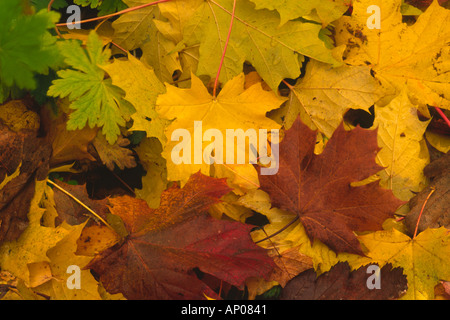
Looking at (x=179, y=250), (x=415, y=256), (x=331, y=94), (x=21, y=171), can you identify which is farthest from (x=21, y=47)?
(x=415, y=256)

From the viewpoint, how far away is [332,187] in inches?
41.2

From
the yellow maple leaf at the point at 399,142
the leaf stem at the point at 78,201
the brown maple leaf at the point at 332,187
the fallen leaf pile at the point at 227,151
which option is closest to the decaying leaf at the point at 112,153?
the fallen leaf pile at the point at 227,151

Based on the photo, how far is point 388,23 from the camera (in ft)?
3.77

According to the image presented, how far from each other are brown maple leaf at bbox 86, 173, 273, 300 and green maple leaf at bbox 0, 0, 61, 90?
14.7 inches

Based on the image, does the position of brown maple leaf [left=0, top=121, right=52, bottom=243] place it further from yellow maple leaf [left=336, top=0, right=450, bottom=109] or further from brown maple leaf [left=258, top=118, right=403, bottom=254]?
yellow maple leaf [left=336, top=0, right=450, bottom=109]

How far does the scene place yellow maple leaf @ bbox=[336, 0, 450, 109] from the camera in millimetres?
1140

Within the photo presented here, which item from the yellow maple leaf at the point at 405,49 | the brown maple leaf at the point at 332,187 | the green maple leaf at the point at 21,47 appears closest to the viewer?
the green maple leaf at the point at 21,47

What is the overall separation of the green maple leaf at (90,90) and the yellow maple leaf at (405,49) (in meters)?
0.71

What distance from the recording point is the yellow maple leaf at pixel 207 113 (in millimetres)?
1064

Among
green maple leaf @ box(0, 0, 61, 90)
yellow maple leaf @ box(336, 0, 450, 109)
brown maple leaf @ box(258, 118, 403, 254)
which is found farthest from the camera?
yellow maple leaf @ box(336, 0, 450, 109)

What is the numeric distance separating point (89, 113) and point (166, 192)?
1.01ft

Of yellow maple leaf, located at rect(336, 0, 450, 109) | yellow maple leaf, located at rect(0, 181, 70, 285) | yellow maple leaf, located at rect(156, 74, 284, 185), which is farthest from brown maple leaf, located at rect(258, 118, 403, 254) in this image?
yellow maple leaf, located at rect(0, 181, 70, 285)

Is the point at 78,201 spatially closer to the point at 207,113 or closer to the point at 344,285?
the point at 207,113

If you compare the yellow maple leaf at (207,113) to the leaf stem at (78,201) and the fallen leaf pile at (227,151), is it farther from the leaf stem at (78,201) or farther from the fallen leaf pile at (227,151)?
the leaf stem at (78,201)
